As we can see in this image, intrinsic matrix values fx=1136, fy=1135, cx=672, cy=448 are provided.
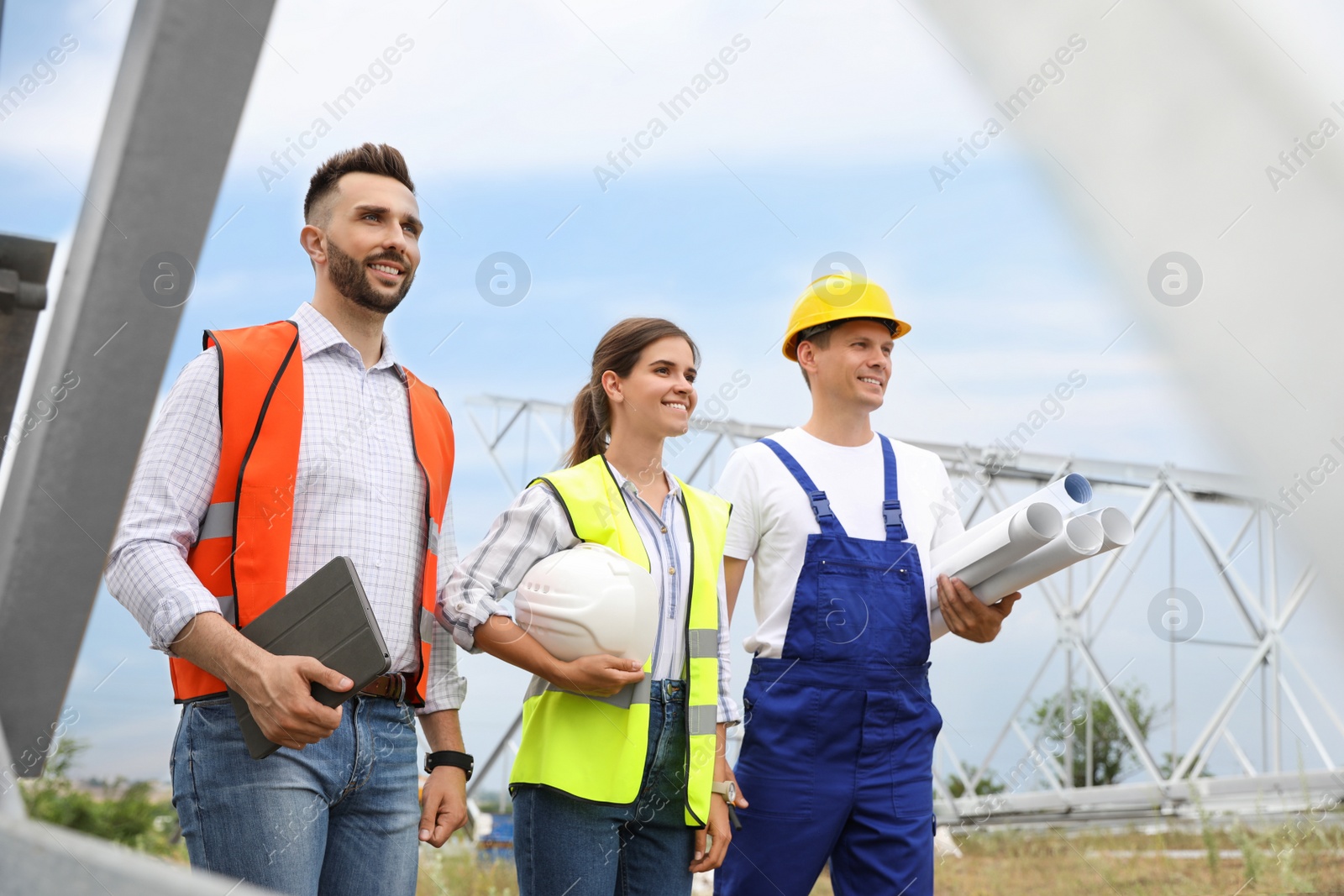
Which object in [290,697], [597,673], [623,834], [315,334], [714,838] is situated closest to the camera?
[290,697]

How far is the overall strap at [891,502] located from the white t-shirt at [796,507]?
20mm

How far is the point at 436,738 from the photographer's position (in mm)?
2311

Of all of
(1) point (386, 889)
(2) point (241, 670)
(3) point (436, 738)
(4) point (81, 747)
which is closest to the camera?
(2) point (241, 670)

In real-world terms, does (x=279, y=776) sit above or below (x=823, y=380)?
below

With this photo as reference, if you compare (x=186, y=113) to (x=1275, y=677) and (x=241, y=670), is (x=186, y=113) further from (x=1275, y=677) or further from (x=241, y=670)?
(x=1275, y=677)

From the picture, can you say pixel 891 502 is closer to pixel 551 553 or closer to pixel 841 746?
pixel 841 746

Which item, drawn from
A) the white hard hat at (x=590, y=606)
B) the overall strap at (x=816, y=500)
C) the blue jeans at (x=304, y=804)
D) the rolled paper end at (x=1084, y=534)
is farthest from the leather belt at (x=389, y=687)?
the rolled paper end at (x=1084, y=534)

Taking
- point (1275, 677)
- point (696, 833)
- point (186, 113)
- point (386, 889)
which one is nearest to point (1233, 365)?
point (386, 889)

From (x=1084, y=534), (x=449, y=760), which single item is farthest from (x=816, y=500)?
(x=449, y=760)

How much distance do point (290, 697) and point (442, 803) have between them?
2.05ft

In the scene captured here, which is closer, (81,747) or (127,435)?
(127,435)

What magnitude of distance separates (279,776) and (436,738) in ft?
1.53

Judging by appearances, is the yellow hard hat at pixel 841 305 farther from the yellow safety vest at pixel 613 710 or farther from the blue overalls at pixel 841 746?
the yellow safety vest at pixel 613 710

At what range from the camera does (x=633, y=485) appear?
2.76 metres
